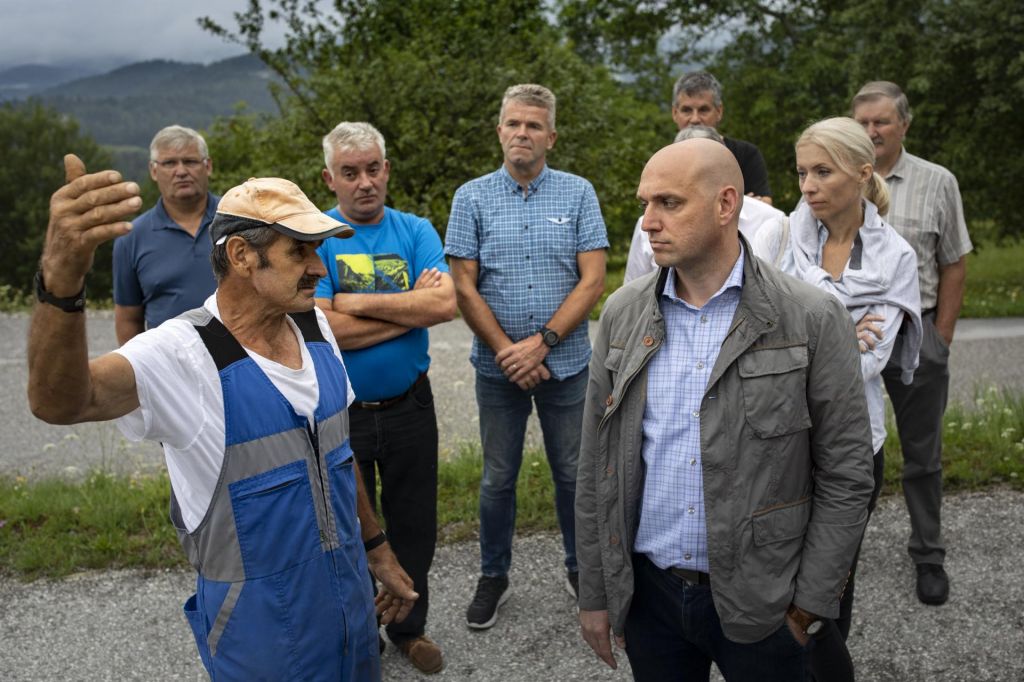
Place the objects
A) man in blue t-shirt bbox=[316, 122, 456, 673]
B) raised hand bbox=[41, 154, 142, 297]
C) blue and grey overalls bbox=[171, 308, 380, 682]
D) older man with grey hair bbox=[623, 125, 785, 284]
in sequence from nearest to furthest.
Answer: raised hand bbox=[41, 154, 142, 297] → blue and grey overalls bbox=[171, 308, 380, 682] → man in blue t-shirt bbox=[316, 122, 456, 673] → older man with grey hair bbox=[623, 125, 785, 284]

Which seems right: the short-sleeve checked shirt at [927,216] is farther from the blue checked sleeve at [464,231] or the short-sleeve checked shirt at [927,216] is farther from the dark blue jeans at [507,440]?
the blue checked sleeve at [464,231]

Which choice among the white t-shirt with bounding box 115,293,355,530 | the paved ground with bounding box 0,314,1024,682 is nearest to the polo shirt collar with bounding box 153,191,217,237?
the paved ground with bounding box 0,314,1024,682

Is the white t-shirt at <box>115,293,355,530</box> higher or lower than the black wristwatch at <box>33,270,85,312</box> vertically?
lower

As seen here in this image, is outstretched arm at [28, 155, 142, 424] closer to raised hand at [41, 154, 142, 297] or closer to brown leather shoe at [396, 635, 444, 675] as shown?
raised hand at [41, 154, 142, 297]

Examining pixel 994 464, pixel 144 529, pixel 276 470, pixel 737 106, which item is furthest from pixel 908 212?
pixel 737 106

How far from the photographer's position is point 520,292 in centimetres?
483

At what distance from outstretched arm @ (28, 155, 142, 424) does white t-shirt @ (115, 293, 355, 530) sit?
61 mm

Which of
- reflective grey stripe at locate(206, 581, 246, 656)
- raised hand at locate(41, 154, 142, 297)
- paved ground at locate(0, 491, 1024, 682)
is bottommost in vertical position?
paved ground at locate(0, 491, 1024, 682)

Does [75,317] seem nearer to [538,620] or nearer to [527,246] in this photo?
[527,246]

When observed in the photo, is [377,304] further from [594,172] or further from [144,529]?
[594,172]

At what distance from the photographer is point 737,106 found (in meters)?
26.3

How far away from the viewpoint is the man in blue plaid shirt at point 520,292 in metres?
4.83

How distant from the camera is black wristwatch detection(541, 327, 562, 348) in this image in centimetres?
476

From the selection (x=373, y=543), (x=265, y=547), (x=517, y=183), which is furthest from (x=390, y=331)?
(x=265, y=547)
